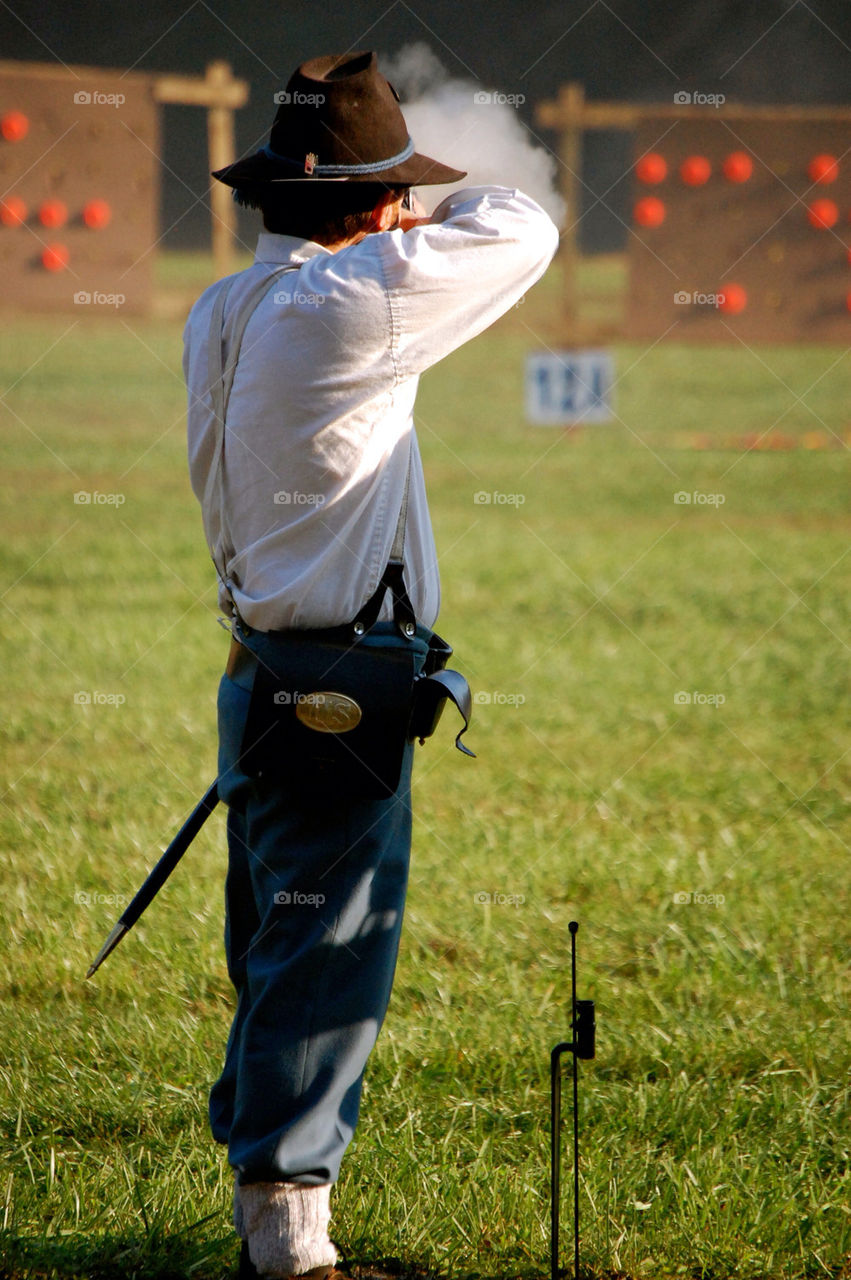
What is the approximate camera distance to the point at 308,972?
5.63 ft

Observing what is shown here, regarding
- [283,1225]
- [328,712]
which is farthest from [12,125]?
[283,1225]

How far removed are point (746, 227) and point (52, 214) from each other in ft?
21.3

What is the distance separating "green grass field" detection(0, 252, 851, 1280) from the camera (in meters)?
2.05

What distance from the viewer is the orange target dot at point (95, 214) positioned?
34.1ft

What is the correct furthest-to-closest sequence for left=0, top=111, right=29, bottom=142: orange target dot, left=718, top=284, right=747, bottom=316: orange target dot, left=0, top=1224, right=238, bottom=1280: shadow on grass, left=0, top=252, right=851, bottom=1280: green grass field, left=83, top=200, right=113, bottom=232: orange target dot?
left=718, top=284, right=747, bottom=316: orange target dot < left=83, top=200, right=113, bottom=232: orange target dot < left=0, top=111, right=29, bottom=142: orange target dot < left=0, top=252, right=851, bottom=1280: green grass field < left=0, top=1224, right=238, bottom=1280: shadow on grass

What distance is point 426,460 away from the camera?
433 inches

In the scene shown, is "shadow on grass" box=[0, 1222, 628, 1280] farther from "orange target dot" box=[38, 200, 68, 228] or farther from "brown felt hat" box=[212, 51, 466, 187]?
"orange target dot" box=[38, 200, 68, 228]

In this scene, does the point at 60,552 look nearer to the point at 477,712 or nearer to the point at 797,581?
the point at 477,712

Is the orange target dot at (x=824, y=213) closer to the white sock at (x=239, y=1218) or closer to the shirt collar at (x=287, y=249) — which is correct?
the shirt collar at (x=287, y=249)

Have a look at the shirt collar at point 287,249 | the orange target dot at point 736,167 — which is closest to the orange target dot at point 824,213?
the orange target dot at point 736,167

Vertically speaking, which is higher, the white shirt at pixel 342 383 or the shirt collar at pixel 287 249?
the shirt collar at pixel 287 249

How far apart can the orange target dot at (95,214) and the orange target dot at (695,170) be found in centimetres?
509

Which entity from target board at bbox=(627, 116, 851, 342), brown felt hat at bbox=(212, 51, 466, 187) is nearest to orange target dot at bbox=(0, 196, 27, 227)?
target board at bbox=(627, 116, 851, 342)

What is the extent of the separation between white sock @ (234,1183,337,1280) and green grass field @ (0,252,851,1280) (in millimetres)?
231
